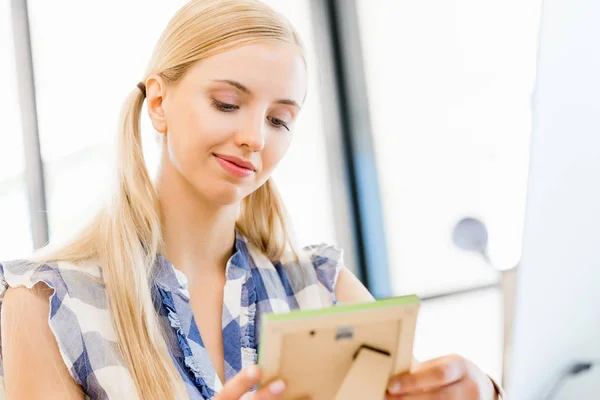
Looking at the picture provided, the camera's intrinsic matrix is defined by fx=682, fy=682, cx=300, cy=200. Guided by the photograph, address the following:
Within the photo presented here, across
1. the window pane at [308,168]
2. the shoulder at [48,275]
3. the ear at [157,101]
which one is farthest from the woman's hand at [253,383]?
the window pane at [308,168]

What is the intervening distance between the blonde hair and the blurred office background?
775 mm

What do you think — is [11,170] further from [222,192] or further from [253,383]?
[253,383]

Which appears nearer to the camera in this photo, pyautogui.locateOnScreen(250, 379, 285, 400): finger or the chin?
pyautogui.locateOnScreen(250, 379, 285, 400): finger

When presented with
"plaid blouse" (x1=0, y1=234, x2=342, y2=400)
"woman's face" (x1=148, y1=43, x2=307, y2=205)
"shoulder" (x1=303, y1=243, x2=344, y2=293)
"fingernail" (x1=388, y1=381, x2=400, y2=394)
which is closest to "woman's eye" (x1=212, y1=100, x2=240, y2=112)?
"woman's face" (x1=148, y1=43, x2=307, y2=205)

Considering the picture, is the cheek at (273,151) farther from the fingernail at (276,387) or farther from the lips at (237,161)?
the fingernail at (276,387)

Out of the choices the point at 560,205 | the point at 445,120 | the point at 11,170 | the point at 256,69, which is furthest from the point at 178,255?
the point at 445,120

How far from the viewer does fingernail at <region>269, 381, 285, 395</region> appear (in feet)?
2.10

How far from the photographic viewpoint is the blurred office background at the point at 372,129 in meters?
1.88

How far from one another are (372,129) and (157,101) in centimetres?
139

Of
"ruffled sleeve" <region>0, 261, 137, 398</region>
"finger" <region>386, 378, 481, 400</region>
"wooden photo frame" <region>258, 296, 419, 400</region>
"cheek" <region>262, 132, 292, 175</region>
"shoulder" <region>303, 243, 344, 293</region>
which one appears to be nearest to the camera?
"wooden photo frame" <region>258, 296, 419, 400</region>

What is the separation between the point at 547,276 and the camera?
0.92 metres

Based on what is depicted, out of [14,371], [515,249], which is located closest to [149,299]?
[14,371]

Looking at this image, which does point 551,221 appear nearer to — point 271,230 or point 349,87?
point 271,230

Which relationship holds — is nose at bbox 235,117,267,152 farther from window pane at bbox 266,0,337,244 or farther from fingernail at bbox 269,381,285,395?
window pane at bbox 266,0,337,244
